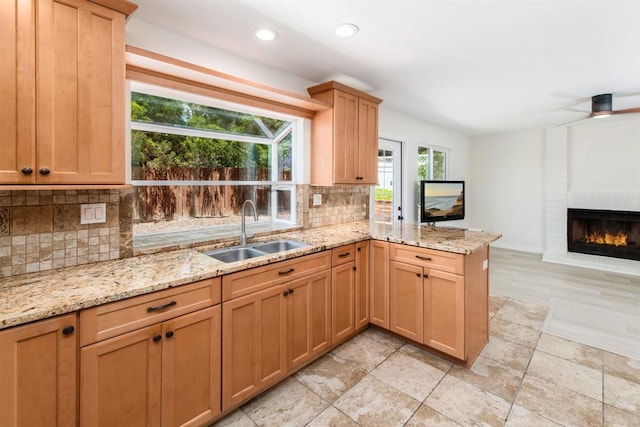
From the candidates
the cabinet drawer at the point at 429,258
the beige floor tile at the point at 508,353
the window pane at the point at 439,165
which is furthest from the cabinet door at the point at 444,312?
the window pane at the point at 439,165

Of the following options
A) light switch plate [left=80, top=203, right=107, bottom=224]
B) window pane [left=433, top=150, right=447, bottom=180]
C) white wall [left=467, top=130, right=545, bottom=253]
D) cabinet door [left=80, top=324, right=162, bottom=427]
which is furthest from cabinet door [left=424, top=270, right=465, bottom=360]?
white wall [left=467, top=130, right=545, bottom=253]

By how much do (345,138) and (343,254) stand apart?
45.0 inches

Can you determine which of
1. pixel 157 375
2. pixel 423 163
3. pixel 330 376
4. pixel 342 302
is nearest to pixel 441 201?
pixel 423 163

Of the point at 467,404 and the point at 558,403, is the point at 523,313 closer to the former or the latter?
the point at 558,403

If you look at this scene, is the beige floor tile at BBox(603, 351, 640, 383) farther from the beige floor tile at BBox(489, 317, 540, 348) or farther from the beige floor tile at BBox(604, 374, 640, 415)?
the beige floor tile at BBox(489, 317, 540, 348)

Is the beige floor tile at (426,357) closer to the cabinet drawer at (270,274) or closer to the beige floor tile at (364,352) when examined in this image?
the beige floor tile at (364,352)

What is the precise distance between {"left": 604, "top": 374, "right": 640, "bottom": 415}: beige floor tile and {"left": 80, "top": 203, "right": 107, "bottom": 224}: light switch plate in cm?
331

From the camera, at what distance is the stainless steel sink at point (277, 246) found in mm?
2479

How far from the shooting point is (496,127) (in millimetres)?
5551

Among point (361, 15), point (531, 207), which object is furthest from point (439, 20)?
point (531, 207)

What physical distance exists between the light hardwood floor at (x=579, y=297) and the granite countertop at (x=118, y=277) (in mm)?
1411

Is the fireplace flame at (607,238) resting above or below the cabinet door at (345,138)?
below

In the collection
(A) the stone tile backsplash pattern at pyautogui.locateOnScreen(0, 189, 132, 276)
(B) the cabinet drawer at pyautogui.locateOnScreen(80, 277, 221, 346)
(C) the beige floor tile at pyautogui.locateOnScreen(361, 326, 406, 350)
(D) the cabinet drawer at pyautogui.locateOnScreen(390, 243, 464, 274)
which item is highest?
(A) the stone tile backsplash pattern at pyautogui.locateOnScreen(0, 189, 132, 276)

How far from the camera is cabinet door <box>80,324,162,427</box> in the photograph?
1316mm
